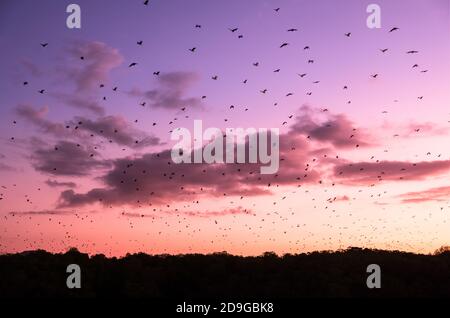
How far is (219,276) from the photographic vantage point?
104 metres

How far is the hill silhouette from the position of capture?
91625 millimetres

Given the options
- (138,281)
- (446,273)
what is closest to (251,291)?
(138,281)

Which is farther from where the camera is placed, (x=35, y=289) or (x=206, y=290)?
(x=206, y=290)

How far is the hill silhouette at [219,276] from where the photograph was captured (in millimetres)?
91625

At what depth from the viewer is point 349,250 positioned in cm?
12488

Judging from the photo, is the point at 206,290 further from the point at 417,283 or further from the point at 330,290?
the point at 417,283

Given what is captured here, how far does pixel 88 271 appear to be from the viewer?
100938 mm
